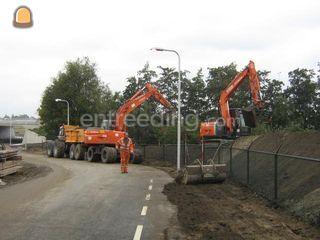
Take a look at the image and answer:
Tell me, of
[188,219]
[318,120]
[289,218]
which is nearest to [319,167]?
[289,218]

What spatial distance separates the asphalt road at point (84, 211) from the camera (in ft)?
35.1

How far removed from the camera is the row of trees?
2756 inches

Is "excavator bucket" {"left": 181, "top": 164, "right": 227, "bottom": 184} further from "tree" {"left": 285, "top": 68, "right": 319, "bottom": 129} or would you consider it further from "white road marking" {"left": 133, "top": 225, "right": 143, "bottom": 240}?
"tree" {"left": 285, "top": 68, "right": 319, "bottom": 129}

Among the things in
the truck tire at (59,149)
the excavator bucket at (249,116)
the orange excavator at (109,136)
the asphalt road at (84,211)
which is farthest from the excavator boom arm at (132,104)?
the asphalt road at (84,211)

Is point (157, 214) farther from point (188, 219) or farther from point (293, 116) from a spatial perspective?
point (293, 116)

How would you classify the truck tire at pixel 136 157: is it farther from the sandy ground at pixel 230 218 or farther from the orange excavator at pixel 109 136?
the sandy ground at pixel 230 218

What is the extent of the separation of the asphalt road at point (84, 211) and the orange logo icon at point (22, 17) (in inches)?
147

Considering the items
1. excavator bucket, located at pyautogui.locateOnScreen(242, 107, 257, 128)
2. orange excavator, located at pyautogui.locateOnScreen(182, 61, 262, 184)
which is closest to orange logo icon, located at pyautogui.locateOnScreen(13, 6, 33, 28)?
orange excavator, located at pyautogui.locateOnScreen(182, 61, 262, 184)

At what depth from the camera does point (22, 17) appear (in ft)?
30.0

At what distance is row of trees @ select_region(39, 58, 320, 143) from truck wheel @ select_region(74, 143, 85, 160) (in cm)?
1853

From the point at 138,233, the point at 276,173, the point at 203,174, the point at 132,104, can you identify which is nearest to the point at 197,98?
the point at 132,104

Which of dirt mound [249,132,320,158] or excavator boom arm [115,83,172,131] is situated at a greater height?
excavator boom arm [115,83,172,131]

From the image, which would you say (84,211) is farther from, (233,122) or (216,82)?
(216,82)

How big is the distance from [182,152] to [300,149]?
1652 centimetres
